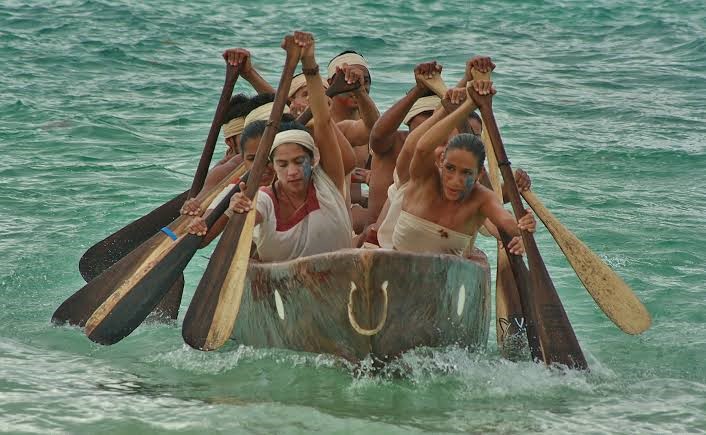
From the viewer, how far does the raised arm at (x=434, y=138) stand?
18.0 feet

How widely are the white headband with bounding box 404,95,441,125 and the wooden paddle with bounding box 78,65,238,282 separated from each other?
1.17m

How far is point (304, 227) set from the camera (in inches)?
225

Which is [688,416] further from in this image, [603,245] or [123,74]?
[123,74]

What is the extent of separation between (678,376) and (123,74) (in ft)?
34.5

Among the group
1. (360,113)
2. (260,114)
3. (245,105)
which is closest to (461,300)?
(260,114)

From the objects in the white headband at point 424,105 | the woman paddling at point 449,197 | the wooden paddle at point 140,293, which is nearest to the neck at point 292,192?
the wooden paddle at point 140,293

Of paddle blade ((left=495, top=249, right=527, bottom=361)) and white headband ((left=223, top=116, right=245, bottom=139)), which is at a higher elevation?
white headband ((left=223, top=116, right=245, bottom=139))

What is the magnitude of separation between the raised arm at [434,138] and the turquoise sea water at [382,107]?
0.97 meters

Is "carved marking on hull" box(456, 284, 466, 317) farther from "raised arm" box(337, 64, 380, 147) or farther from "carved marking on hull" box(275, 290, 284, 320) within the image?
"raised arm" box(337, 64, 380, 147)

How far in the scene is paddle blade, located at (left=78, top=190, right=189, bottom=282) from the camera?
7008 millimetres

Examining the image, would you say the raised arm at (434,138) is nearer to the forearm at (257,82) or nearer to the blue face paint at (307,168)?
the blue face paint at (307,168)

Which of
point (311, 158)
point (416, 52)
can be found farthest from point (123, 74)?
point (311, 158)

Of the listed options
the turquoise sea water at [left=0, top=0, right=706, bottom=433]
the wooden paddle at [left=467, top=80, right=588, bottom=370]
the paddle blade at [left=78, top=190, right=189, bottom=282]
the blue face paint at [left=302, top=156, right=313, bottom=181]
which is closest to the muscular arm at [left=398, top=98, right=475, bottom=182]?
the wooden paddle at [left=467, top=80, right=588, bottom=370]

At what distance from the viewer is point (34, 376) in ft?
17.9
